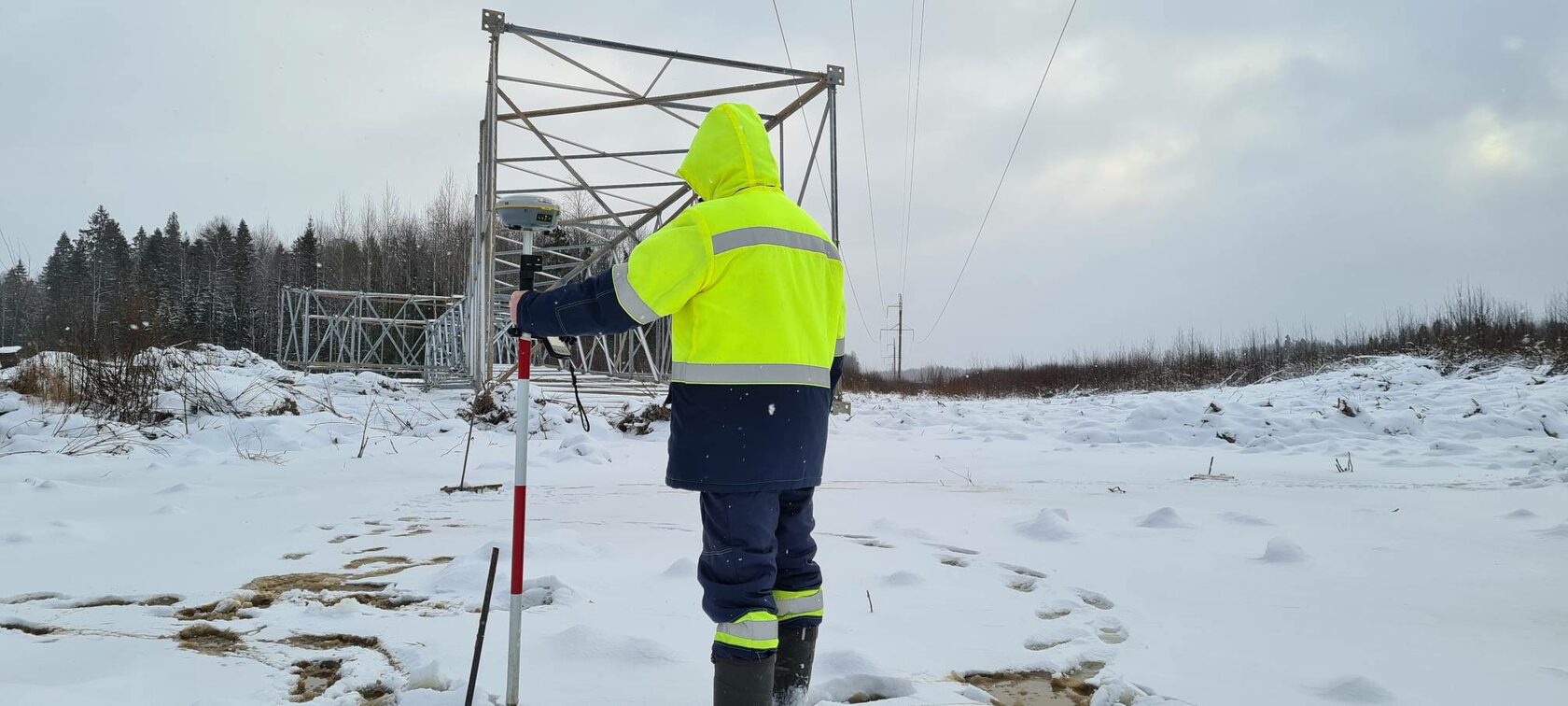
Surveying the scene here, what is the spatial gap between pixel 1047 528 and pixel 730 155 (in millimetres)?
2616

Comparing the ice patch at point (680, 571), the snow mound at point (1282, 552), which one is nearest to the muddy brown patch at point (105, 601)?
the ice patch at point (680, 571)

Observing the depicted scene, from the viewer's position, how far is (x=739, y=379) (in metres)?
1.72

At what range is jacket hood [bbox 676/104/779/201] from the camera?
1934 mm

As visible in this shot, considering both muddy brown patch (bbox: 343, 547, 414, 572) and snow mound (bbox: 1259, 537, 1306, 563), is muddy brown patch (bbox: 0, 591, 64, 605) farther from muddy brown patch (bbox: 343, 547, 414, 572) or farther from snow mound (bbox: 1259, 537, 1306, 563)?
snow mound (bbox: 1259, 537, 1306, 563)

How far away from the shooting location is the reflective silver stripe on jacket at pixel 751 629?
64.6 inches

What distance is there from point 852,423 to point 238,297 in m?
43.7

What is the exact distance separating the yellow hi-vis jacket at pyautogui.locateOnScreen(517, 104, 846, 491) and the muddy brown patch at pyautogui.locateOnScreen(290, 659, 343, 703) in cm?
99

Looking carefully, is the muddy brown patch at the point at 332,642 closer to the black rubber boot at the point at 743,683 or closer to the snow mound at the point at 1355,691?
the black rubber boot at the point at 743,683

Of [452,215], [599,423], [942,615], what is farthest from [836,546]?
[452,215]

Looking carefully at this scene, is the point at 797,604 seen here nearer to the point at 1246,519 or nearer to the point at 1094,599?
the point at 1094,599

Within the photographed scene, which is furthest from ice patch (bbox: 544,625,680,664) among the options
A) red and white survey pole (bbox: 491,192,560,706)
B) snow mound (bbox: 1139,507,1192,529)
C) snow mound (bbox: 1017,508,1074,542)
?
snow mound (bbox: 1139,507,1192,529)

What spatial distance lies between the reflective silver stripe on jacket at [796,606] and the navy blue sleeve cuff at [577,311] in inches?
30.7

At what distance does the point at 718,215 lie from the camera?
1.77m

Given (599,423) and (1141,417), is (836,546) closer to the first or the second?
(599,423)
